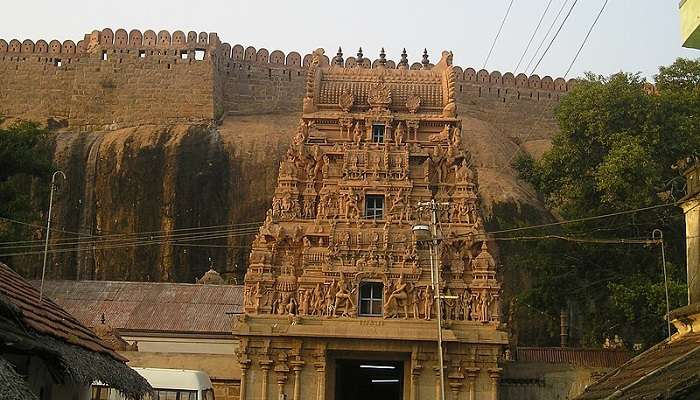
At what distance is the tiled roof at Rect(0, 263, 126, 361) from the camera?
11157 millimetres

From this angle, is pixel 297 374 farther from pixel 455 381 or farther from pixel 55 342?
pixel 55 342

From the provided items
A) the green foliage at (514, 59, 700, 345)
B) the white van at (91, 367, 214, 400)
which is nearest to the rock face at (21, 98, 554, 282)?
the green foliage at (514, 59, 700, 345)

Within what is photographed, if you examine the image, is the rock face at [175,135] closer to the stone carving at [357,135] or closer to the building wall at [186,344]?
the building wall at [186,344]

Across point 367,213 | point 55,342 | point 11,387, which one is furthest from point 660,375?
point 367,213

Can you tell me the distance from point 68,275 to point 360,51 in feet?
61.5

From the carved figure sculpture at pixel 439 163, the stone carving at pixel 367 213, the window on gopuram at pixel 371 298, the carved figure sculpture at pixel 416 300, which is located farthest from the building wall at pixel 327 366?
the carved figure sculpture at pixel 439 163

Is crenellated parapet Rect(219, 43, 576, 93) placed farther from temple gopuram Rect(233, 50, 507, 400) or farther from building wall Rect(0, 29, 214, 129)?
temple gopuram Rect(233, 50, 507, 400)

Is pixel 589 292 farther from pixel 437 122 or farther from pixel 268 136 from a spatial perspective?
pixel 268 136

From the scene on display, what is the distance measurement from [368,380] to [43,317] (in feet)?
62.7

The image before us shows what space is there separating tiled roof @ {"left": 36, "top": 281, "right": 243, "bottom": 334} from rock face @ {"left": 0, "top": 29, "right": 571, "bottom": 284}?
343 inches

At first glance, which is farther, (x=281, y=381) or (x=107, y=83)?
(x=107, y=83)

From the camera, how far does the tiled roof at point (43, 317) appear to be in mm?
11157

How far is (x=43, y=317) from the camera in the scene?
1186 cm

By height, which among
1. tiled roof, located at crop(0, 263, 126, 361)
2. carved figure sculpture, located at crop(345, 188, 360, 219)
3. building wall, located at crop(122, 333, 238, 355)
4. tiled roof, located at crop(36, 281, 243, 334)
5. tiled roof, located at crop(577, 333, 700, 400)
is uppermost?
carved figure sculpture, located at crop(345, 188, 360, 219)
